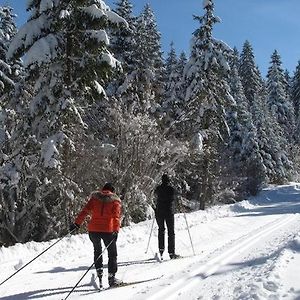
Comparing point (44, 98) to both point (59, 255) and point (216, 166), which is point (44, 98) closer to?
point (59, 255)

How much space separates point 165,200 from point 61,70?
6498 millimetres

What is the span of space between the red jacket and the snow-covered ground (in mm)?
853

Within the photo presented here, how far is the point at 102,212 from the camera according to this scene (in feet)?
27.1

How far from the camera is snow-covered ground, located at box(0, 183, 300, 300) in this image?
7020 mm

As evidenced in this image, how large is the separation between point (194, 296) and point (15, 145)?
11110mm

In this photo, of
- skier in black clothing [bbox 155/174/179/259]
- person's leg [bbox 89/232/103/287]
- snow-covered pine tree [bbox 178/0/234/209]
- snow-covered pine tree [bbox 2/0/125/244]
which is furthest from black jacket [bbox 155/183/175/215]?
snow-covered pine tree [bbox 178/0/234/209]

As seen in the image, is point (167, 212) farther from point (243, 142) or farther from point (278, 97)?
point (278, 97)

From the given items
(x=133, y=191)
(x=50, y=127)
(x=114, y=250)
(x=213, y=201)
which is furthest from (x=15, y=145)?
(x=213, y=201)

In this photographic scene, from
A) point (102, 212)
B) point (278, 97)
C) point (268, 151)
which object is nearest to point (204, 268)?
point (102, 212)

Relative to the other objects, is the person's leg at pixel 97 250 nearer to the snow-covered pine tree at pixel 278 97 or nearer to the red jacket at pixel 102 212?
the red jacket at pixel 102 212

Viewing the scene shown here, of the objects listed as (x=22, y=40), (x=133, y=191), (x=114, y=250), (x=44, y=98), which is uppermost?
(x=22, y=40)

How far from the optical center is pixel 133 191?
1878cm

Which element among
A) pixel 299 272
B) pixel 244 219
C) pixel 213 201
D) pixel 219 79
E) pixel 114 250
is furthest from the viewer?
pixel 213 201

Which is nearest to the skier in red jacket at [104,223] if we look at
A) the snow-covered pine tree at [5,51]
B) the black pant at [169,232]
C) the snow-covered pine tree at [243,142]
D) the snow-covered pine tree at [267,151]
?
the black pant at [169,232]
